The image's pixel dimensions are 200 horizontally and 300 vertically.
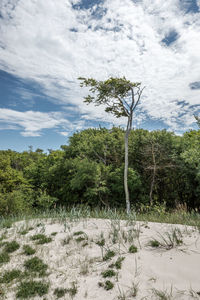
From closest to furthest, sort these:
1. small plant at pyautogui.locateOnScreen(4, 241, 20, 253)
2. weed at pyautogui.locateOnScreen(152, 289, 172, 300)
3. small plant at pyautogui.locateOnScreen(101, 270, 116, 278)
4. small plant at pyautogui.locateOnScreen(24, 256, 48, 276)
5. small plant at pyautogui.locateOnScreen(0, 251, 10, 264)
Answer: weed at pyautogui.locateOnScreen(152, 289, 172, 300) < small plant at pyautogui.locateOnScreen(101, 270, 116, 278) < small plant at pyautogui.locateOnScreen(24, 256, 48, 276) < small plant at pyautogui.locateOnScreen(0, 251, 10, 264) < small plant at pyautogui.locateOnScreen(4, 241, 20, 253)

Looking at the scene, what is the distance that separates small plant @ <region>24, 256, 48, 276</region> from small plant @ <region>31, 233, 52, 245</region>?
0.74m

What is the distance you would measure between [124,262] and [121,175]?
13.3 meters

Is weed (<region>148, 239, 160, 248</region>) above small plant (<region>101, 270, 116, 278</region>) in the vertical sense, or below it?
above

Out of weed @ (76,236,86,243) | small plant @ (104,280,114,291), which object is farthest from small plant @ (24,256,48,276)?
small plant @ (104,280,114,291)

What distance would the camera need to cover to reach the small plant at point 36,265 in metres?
4.38

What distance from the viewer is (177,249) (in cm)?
436

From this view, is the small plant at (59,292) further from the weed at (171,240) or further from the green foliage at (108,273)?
the weed at (171,240)

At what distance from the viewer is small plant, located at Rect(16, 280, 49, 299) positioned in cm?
370

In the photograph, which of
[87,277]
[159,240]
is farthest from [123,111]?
[87,277]

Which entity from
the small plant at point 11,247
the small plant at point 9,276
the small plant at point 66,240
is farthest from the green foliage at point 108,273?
the small plant at point 11,247

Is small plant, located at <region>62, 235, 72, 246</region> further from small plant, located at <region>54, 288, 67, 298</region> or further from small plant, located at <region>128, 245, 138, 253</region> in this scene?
small plant, located at <region>128, 245, 138, 253</region>

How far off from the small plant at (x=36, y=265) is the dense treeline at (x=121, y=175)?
33.3 feet

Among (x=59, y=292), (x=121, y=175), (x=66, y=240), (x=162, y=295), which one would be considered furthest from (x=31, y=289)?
(x=121, y=175)

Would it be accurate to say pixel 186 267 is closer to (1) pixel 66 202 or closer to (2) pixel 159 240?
(2) pixel 159 240
